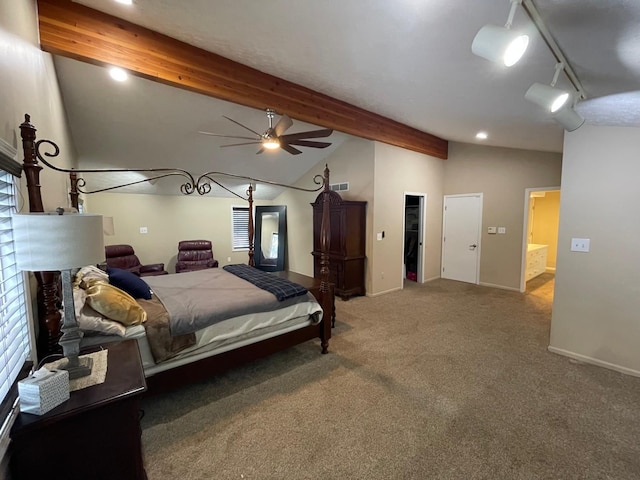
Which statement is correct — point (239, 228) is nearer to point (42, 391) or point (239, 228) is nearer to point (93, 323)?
point (93, 323)

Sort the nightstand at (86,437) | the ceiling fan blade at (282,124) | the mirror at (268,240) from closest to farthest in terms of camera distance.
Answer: the nightstand at (86,437) → the ceiling fan blade at (282,124) → the mirror at (268,240)

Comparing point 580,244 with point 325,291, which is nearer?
point 580,244

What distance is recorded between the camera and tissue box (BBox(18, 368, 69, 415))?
1083 millimetres

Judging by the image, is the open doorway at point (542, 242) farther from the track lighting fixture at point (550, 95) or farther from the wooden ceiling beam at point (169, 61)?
the wooden ceiling beam at point (169, 61)

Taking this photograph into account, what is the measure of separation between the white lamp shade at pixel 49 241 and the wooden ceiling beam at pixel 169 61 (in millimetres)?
2165

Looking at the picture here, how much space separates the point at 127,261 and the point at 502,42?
20.7 ft

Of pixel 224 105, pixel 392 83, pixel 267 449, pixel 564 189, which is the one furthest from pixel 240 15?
Answer: pixel 564 189

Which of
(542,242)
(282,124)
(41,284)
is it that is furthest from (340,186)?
(542,242)

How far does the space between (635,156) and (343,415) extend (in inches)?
136

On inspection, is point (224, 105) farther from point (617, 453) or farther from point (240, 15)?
point (617, 453)

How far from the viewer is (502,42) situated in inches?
55.6

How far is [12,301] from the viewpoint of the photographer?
4.36ft

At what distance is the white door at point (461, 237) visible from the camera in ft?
19.4

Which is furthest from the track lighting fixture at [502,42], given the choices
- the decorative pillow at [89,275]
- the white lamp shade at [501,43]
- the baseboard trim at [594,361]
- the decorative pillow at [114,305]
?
the decorative pillow at [89,275]
